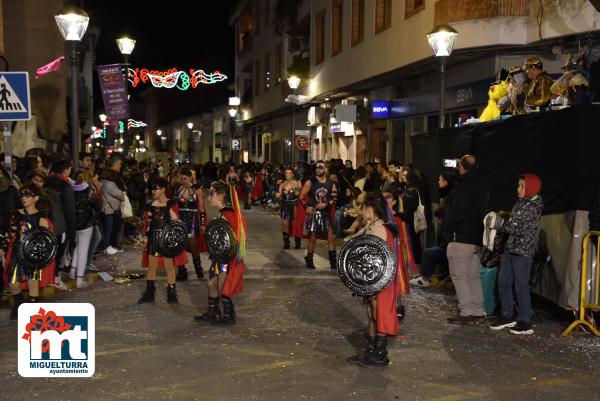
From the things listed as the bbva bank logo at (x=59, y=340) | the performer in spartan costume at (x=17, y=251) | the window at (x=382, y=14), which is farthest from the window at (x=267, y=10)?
the bbva bank logo at (x=59, y=340)

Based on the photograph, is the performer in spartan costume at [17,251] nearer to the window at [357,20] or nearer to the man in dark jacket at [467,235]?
the man in dark jacket at [467,235]

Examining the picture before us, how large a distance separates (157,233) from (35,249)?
1.44 metres

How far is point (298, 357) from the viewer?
→ 22.2ft

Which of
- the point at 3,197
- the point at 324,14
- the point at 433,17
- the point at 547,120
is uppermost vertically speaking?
the point at 324,14

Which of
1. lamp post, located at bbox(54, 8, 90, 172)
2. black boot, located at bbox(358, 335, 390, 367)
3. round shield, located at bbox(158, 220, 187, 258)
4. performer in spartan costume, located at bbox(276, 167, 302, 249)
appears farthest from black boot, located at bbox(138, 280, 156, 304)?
performer in spartan costume, located at bbox(276, 167, 302, 249)

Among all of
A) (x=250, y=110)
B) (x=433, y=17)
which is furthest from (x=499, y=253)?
(x=250, y=110)

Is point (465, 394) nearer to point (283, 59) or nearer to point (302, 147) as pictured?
point (302, 147)

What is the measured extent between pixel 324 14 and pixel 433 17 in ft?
41.3

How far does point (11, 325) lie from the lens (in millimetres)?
7922

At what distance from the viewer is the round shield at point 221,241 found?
7762 mm

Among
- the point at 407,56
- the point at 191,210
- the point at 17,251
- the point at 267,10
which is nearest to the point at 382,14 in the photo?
the point at 407,56

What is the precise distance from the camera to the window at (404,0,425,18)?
1841 cm

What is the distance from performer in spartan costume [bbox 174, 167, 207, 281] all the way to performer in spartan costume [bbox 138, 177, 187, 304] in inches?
53.7

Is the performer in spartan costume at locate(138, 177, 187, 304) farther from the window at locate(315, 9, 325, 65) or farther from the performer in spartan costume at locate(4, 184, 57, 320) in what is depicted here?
the window at locate(315, 9, 325, 65)
